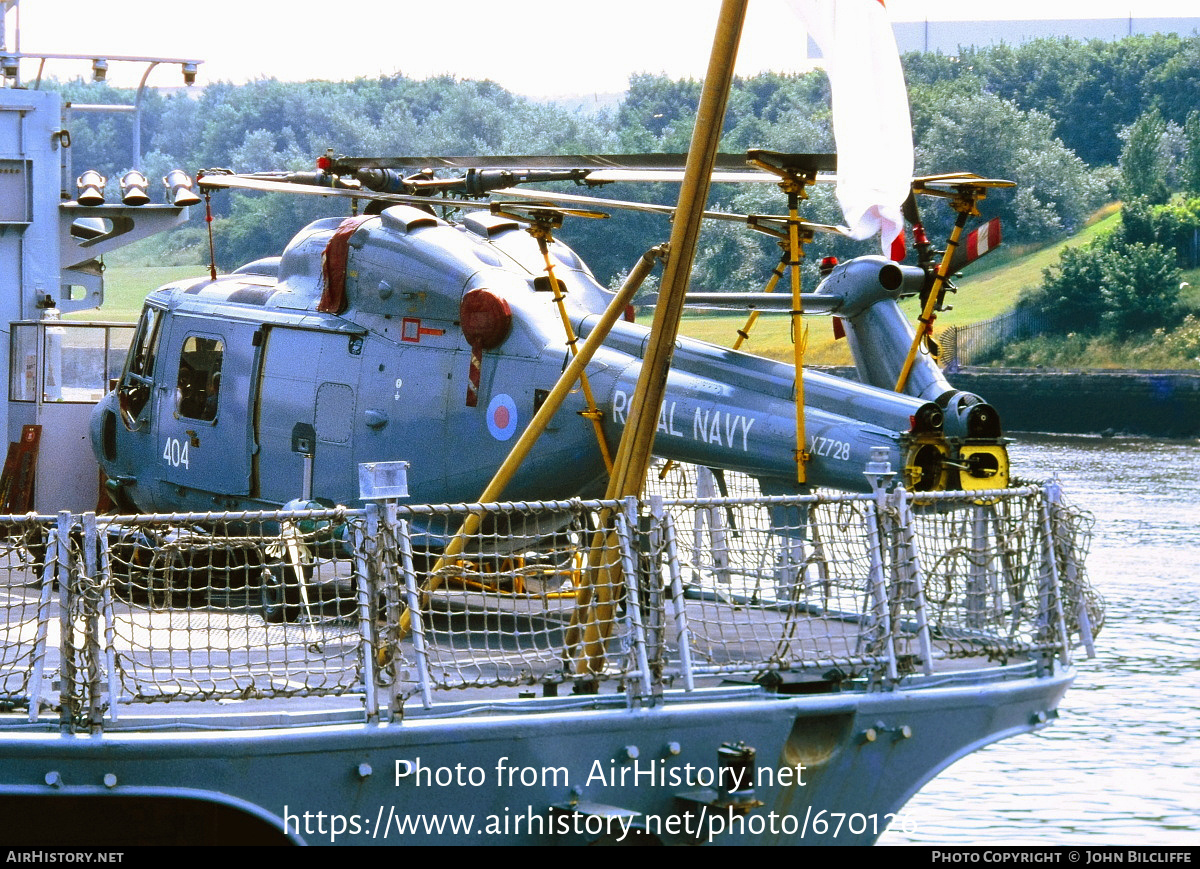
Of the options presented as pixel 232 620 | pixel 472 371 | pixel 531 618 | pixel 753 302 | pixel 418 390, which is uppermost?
pixel 753 302

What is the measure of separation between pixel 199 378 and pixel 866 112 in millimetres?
6915

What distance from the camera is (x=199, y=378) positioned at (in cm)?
1288

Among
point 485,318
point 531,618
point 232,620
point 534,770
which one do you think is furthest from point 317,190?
point 534,770

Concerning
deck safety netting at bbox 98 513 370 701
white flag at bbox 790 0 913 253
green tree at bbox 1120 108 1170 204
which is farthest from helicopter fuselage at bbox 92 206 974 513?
green tree at bbox 1120 108 1170 204

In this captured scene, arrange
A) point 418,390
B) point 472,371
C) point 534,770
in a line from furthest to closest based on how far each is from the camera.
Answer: point 418,390 → point 472,371 → point 534,770

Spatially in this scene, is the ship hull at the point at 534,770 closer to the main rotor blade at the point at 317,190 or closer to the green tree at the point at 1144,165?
the main rotor blade at the point at 317,190

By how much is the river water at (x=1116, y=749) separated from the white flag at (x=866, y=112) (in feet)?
16.4

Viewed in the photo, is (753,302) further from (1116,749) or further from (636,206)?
(1116,749)

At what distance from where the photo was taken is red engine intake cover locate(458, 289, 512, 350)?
441 inches

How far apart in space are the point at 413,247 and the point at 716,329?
48.4m

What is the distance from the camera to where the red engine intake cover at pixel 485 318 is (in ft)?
36.8

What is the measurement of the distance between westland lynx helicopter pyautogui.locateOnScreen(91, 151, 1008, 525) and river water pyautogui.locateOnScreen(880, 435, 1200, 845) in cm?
283

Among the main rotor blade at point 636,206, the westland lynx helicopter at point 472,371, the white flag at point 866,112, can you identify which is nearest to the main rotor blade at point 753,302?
the westland lynx helicopter at point 472,371

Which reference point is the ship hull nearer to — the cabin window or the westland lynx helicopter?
the westland lynx helicopter
